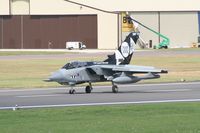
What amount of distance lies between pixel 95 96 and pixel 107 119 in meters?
11.1

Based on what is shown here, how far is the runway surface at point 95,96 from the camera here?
1045 inches

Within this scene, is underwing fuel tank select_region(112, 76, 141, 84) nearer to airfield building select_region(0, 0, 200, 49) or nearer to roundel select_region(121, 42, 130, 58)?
roundel select_region(121, 42, 130, 58)

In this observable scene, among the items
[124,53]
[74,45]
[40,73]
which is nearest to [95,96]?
[124,53]

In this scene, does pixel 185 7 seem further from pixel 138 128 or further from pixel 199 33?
pixel 138 128

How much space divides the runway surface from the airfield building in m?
66.2

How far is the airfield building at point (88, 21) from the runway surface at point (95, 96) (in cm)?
6616

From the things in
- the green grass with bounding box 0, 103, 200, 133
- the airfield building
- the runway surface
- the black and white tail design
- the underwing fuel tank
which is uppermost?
the airfield building

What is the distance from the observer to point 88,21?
103 metres

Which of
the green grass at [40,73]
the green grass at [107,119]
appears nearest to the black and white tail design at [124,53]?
the green grass at [40,73]

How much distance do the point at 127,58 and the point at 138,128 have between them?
59.8ft

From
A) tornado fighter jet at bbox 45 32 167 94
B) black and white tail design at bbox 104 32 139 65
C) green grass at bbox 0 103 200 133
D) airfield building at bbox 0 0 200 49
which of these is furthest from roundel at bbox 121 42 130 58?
airfield building at bbox 0 0 200 49

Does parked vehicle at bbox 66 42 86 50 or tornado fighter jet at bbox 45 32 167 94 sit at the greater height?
parked vehicle at bbox 66 42 86 50

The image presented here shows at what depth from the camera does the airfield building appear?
10238cm

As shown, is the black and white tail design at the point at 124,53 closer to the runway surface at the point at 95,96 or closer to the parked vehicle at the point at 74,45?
the runway surface at the point at 95,96
